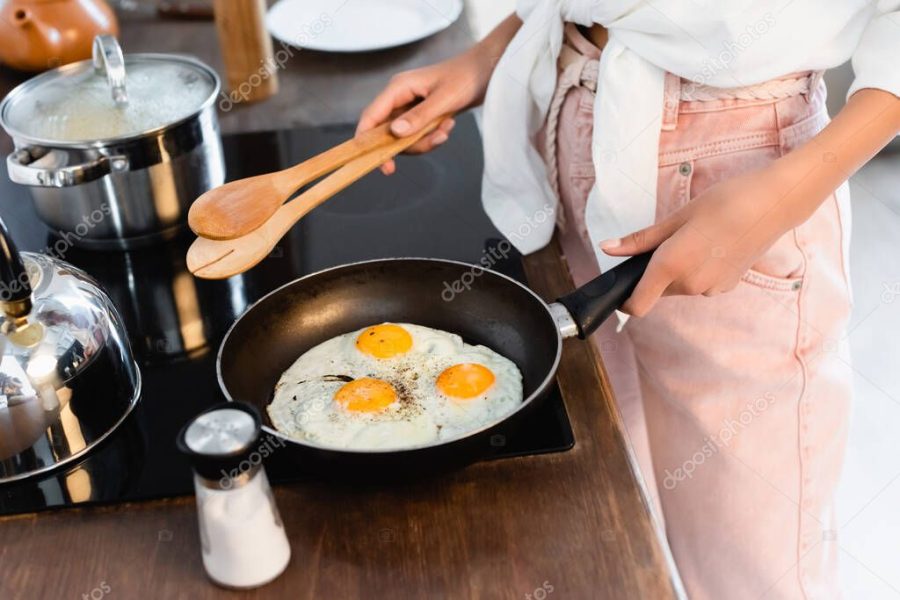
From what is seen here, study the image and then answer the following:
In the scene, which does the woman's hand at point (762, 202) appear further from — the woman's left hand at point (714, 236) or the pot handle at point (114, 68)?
the pot handle at point (114, 68)

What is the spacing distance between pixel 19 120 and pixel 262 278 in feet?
1.48

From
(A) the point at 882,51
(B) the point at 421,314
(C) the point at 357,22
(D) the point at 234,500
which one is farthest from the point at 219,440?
(C) the point at 357,22

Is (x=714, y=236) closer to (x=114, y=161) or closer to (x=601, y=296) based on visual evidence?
(x=601, y=296)

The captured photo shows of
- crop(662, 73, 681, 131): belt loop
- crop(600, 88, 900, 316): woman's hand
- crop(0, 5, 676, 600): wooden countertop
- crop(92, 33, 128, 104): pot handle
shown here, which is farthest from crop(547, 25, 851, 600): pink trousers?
crop(92, 33, 128, 104): pot handle

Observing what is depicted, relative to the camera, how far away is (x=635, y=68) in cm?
130

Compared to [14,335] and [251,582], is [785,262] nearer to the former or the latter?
[251,582]

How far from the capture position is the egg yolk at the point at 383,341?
1.22 meters

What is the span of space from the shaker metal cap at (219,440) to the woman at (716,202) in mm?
563

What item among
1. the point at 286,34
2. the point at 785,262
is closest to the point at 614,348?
the point at 785,262

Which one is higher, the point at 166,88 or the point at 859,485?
the point at 166,88

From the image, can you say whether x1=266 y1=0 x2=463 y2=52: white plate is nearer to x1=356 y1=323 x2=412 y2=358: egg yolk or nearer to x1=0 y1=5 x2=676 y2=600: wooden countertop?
x1=356 y1=323 x2=412 y2=358: egg yolk

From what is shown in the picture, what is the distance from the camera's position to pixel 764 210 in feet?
3.84

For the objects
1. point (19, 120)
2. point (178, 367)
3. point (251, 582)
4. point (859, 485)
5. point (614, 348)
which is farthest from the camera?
point (859, 485)

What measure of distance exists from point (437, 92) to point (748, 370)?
69 centimetres
